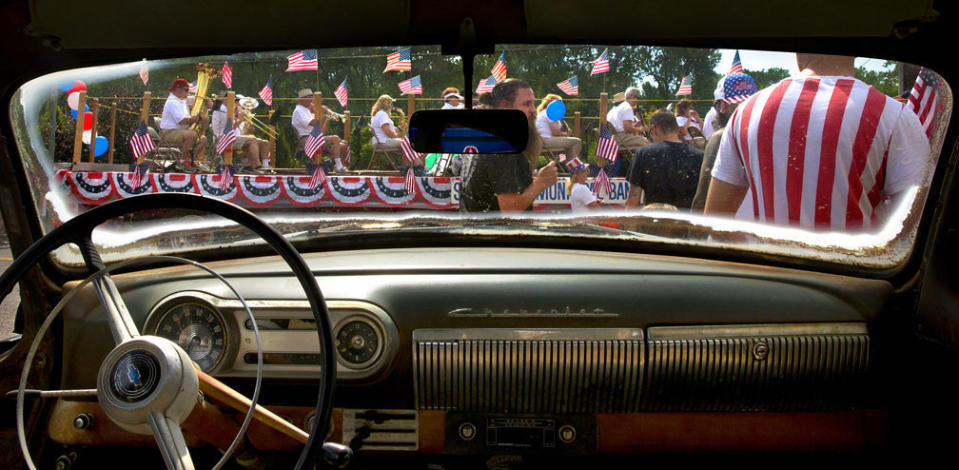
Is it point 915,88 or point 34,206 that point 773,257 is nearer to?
point 915,88

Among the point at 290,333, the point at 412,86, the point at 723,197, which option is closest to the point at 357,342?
the point at 290,333

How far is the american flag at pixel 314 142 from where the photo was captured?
254cm

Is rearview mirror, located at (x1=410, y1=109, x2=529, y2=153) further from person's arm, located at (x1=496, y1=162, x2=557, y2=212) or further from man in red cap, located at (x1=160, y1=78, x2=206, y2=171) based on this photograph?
man in red cap, located at (x1=160, y1=78, x2=206, y2=171)

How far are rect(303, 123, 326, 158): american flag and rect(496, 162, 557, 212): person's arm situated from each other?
0.61 metres

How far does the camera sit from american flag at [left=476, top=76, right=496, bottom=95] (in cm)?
A: 240

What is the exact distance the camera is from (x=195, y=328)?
2279 mm

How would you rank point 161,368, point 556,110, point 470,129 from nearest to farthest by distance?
point 161,368 → point 470,129 → point 556,110

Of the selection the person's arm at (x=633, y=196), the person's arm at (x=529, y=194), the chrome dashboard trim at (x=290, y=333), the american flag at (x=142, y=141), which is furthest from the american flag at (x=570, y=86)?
the american flag at (x=142, y=141)

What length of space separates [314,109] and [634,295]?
1.17 meters

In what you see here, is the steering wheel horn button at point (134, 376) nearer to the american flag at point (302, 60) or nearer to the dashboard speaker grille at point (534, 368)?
the dashboard speaker grille at point (534, 368)

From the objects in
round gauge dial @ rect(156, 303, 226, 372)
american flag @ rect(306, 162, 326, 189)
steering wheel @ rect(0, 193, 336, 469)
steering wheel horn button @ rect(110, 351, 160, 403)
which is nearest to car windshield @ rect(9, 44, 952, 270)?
american flag @ rect(306, 162, 326, 189)

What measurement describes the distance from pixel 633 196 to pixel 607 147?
19cm

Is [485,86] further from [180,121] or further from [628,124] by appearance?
[180,121]

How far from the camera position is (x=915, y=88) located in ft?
7.84
